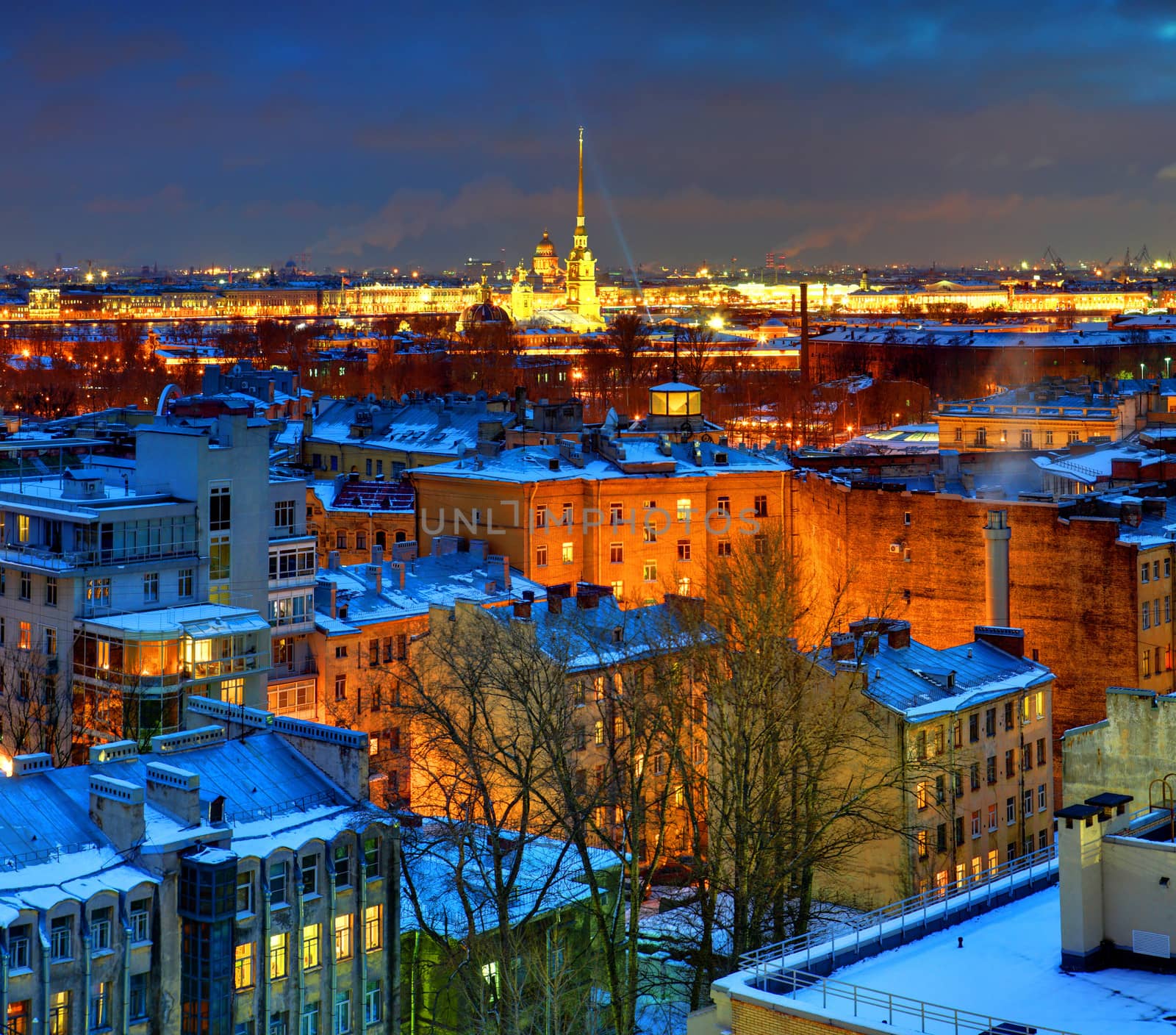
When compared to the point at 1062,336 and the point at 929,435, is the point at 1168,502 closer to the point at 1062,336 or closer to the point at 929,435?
the point at 929,435

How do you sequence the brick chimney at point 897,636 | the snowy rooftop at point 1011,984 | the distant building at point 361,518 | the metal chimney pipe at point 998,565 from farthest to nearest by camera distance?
the distant building at point 361,518 → the metal chimney pipe at point 998,565 → the brick chimney at point 897,636 → the snowy rooftop at point 1011,984

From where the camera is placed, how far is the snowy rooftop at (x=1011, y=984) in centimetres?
1363

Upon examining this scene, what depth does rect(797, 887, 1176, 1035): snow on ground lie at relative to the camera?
13641mm

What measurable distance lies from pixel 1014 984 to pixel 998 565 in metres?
27.7

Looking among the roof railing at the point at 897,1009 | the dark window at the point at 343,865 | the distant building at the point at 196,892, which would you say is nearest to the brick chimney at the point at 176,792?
the distant building at the point at 196,892

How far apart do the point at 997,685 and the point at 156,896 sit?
15816mm

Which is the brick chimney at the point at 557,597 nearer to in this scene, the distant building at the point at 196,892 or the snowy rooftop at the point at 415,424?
the distant building at the point at 196,892

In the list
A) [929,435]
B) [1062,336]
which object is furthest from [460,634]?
[1062,336]

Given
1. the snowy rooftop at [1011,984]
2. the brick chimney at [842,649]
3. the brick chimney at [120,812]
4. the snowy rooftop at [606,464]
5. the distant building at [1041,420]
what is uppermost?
the distant building at [1041,420]

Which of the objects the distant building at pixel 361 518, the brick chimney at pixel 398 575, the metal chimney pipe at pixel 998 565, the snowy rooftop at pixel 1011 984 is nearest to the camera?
the snowy rooftop at pixel 1011 984

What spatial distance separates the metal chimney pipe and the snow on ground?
25577mm

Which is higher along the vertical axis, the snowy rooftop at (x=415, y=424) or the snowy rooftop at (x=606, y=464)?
the snowy rooftop at (x=415, y=424)

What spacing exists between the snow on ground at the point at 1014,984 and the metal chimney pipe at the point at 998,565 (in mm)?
A: 25577

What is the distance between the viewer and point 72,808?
23562 millimetres
